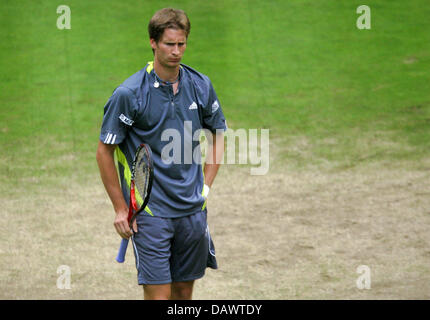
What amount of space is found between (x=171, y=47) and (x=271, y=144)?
5498mm

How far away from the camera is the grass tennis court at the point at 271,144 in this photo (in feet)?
21.9

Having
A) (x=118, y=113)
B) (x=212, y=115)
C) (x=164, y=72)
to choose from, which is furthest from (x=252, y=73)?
(x=118, y=113)

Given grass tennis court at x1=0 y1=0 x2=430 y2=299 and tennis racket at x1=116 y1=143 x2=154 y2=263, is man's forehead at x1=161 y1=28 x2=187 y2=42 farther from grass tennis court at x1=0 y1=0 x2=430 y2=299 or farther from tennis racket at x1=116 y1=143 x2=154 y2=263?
grass tennis court at x1=0 y1=0 x2=430 y2=299

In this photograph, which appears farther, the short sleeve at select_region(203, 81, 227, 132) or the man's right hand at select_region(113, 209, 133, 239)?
the short sleeve at select_region(203, 81, 227, 132)

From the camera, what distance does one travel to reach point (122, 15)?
13.0 meters

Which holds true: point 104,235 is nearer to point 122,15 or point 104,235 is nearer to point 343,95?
point 343,95

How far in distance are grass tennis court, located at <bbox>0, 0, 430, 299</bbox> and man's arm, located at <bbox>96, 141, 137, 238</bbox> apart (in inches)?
75.3

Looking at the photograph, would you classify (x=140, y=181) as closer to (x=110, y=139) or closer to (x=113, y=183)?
(x=113, y=183)

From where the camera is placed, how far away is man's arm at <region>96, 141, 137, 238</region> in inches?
173

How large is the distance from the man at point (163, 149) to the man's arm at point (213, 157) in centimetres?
21

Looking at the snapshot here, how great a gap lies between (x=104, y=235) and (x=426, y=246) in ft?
10.5

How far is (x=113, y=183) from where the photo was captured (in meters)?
4.44

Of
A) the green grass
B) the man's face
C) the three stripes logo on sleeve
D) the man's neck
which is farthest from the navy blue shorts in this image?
the green grass

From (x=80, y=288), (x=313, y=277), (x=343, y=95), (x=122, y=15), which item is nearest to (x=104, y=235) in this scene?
(x=80, y=288)
